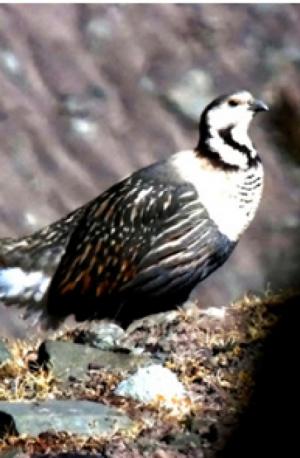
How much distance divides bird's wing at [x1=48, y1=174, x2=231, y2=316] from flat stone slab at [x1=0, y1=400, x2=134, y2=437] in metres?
2.07

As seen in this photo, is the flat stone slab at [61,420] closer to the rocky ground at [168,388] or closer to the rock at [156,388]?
the rocky ground at [168,388]

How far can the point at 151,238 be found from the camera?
356 inches

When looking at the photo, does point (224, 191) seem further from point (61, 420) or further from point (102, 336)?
point (61, 420)

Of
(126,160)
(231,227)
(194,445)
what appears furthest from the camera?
(126,160)

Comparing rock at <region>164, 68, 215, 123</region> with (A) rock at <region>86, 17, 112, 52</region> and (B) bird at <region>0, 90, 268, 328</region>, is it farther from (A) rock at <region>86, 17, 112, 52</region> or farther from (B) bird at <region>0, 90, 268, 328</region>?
(B) bird at <region>0, 90, 268, 328</region>

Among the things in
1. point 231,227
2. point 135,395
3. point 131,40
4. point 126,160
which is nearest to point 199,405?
point 135,395

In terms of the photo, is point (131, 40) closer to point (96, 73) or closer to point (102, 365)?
point (96, 73)

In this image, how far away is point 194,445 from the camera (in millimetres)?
6734

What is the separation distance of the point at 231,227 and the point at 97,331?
1.19 m

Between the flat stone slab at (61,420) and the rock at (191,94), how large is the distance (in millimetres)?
5329

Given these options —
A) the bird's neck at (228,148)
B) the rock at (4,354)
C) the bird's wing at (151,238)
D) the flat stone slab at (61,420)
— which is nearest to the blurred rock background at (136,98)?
the bird's neck at (228,148)

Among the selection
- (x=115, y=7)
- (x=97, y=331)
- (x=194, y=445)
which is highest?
(x=115, y=7)

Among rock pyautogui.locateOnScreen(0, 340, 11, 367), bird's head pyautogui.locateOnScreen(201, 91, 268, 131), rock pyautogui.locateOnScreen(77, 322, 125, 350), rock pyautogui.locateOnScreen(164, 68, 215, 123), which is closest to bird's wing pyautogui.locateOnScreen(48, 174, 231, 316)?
bird's head pyautogui.locateOnScreen(201, 91, 268, 131)

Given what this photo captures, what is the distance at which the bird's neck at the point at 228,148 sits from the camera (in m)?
9.37
